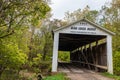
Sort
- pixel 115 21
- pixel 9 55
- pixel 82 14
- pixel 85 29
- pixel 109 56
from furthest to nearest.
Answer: pixel 82 14, pixel 115 21, pixel 85 29, pixel 109 56, pixel 9 55

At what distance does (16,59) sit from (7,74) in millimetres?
5314

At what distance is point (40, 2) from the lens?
33.9 ft

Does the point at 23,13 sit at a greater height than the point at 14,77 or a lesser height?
greater

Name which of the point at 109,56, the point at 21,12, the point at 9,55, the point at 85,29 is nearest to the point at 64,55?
the point at 85,29

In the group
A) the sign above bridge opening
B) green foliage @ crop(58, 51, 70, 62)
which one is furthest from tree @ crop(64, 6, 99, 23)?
the sign above bridge opening

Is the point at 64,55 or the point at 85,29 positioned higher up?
the point at 85,29

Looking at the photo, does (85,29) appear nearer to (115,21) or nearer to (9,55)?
(9,55)

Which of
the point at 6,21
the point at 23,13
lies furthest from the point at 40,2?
the point at 6,21

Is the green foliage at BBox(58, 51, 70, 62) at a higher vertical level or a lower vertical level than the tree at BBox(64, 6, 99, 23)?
lower

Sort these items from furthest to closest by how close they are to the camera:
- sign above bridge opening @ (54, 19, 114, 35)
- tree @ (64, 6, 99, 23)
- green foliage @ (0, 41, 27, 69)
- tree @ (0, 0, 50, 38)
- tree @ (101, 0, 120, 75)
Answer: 1. tree @ (64, 6, 99, 23)
2. tree @ (101, 0, 120, 75)
3. sign above bridge opening @ (54, 19, 114, 35)
4. green foliage @ (0, 41, 27, 69)
5. tree @ (0, 0, 50, 38)

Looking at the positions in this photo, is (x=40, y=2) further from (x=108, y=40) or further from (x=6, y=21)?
(x=108, y=40)

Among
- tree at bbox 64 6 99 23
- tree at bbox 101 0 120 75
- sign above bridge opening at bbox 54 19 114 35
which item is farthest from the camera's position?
tree at bbox 64 6 99 23

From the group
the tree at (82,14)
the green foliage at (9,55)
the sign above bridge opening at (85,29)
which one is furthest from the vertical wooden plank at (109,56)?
the tree at (82,14)

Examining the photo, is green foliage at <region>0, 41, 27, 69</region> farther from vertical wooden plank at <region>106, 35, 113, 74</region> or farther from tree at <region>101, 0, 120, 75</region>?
tree at <region>101, 0, 120, 75</region>
